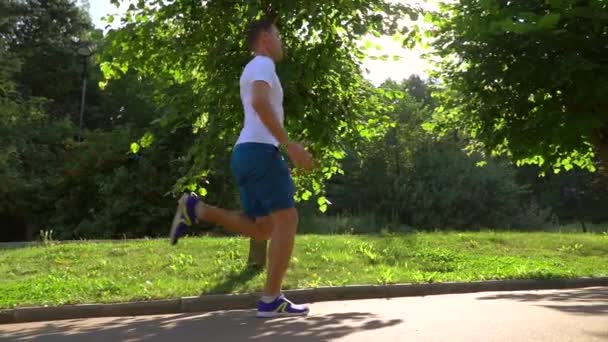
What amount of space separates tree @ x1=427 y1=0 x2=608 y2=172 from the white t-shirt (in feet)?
19.5

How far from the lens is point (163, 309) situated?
7.36 meters

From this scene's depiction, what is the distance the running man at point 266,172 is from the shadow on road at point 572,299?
3.10m

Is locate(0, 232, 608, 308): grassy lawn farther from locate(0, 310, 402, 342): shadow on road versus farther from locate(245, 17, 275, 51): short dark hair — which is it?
locate(245, 17, 275, 51): short dark hair

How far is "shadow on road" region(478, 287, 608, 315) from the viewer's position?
6596 mm

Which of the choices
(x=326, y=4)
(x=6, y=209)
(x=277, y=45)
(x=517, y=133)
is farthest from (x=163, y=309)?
(x=6, y=209)

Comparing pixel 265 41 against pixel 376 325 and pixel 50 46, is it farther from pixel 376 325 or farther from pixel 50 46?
pixel 50 46

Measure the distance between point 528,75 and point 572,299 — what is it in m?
5.87

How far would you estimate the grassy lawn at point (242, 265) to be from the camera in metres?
8.16

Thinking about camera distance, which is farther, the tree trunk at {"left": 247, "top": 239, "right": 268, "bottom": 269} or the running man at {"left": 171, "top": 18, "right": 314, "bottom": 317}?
the tree trunk at {"left": 247, "top": 239, "right": 268, "bottom": 269}

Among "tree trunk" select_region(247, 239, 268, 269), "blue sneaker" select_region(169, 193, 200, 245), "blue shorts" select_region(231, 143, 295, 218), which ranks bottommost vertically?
"tree trunk" select_region(247, 239, 268, 269)

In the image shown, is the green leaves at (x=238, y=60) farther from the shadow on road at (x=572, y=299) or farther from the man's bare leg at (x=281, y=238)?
the man's bare leg at (x=281, y=238)

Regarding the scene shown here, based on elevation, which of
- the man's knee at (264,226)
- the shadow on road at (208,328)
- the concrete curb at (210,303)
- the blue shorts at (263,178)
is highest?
the blue shorts at (263,178)

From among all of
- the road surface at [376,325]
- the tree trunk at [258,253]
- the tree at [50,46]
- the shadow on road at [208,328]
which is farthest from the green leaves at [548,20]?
the tree at [50,46]

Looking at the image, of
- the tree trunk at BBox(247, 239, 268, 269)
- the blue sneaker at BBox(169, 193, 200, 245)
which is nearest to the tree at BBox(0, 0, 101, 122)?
the tree trunk at BBox(247, 239, 268, 269)
